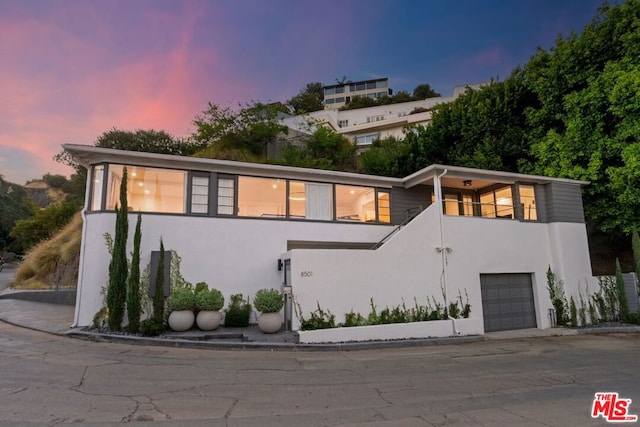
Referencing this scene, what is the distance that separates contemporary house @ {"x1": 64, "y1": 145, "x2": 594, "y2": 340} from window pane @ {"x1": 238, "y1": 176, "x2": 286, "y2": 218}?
35 mm

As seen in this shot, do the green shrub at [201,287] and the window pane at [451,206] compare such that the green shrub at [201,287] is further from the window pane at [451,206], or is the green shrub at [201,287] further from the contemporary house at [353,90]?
the contemporary house at [353,90]

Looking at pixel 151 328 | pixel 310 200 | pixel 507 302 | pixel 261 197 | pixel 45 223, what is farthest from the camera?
pixel 45 223

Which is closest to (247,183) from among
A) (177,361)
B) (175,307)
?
(175,307)

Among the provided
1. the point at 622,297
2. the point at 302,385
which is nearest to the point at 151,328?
the point at 302,385

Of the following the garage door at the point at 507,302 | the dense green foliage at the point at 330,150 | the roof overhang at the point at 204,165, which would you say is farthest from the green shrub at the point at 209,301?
the dense green foliage at the point at 330,150

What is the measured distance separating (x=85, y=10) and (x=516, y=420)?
61.9 feet

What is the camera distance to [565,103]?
50.3 feet

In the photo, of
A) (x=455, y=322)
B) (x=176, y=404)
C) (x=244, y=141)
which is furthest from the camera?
(x=244, y=141)

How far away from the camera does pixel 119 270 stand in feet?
30.0

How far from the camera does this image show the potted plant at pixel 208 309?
9.21 m

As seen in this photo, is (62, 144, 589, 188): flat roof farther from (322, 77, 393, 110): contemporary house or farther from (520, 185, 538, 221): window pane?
(322, 77, 393, 110): contemporary house

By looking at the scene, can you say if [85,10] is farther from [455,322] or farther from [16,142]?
[455,322]

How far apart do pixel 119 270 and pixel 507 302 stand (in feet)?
41.4

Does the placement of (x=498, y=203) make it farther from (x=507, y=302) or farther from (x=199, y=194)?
(x=199, y=194)
